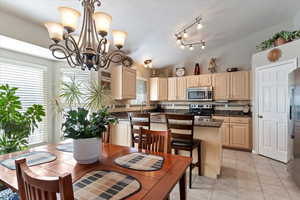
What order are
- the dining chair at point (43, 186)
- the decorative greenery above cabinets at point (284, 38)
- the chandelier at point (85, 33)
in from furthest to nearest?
the decorative greenery above cabinets at point (284, 38) < the chandelier at point (85, 33) < the dining chair at point (43, 186)

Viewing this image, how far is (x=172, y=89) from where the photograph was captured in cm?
Result: 520

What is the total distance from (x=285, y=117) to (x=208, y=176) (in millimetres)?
2101

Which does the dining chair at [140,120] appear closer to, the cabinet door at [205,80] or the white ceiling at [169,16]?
the white ceiling at [169,16]

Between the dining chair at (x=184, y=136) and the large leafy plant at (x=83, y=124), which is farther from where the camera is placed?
the dining chair at (x=184, y=136)

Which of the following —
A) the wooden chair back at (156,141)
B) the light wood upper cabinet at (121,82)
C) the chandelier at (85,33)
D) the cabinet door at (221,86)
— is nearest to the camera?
the chandelier at (85,33)

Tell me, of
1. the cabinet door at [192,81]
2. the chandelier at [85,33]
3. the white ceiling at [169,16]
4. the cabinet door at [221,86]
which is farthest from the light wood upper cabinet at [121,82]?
the cabinet door at [221,86]

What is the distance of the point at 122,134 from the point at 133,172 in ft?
7.78

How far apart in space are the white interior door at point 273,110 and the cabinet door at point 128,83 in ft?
9.88

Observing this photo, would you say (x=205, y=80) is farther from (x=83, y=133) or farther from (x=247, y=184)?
(x=83, y=133)

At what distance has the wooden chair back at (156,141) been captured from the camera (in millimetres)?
1606

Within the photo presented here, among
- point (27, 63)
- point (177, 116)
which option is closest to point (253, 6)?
point (177, 116)

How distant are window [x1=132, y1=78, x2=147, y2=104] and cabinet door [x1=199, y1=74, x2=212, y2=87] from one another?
176 centimetres

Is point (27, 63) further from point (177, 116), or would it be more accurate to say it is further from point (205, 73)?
point (205, 73)

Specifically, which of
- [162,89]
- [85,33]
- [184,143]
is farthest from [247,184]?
[162,89]
